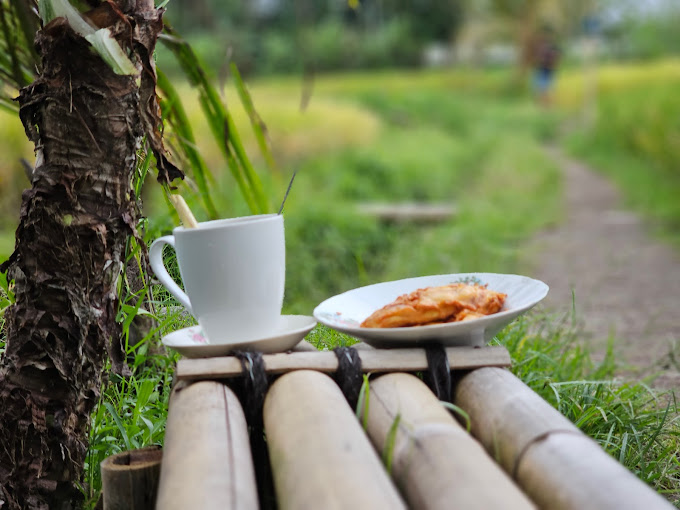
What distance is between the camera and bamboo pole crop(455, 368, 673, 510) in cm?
91

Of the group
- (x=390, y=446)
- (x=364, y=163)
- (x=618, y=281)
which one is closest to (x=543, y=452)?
(x=390, y=446)

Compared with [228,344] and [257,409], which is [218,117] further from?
[257,409]

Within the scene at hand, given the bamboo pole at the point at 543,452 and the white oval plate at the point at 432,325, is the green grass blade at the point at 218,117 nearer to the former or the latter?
the white oval plate at the point at 432,325

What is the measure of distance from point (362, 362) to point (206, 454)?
366 mm

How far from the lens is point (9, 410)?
137cm

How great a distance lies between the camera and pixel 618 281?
16.5ft

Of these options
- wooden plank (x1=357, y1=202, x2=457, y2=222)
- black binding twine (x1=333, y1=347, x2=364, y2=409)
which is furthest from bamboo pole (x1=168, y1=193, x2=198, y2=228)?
wooden plank (x1=357, y1=202, x2=457, y2=222)

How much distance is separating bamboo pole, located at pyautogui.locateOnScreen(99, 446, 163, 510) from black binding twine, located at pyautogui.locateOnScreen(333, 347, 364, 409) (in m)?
0.30

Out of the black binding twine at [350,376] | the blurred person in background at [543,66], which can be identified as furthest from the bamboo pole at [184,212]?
the blurred person in background at [543,66]

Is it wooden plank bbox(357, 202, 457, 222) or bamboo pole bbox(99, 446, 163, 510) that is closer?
bamboo pole bbox(99, 446, 163, 510)

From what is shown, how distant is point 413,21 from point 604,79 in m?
16.3

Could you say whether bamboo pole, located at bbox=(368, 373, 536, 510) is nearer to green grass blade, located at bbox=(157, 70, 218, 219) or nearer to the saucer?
the saucer

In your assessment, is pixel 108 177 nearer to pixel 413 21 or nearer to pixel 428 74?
pixel 428 74

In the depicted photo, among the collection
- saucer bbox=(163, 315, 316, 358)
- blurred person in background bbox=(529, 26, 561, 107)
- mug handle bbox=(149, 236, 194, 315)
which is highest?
mug handle bbox=(149, 236, 194, 315)
